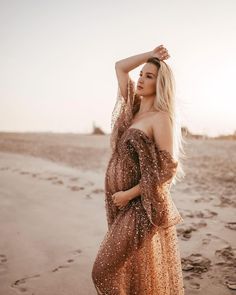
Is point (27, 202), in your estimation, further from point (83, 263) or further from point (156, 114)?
point (156, 114)

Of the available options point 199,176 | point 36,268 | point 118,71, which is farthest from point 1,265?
point 199,176

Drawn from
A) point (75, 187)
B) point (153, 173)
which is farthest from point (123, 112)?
point (75, 187)

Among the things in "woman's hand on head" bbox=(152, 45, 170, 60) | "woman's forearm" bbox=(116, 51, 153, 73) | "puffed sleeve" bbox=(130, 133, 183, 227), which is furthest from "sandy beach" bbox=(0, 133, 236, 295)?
"woman's hand on head" bbox=(152, 45, 170, 60)

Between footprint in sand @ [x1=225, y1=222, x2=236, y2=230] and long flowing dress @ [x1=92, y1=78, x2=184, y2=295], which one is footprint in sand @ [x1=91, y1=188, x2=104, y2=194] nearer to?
footprint in sand @ [x1=225, y1=222, x2=236, y2=230]

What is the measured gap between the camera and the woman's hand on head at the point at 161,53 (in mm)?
2650

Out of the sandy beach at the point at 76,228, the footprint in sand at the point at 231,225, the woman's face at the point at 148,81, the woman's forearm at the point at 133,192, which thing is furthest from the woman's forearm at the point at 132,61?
the footprint in sand at the point at 231,225

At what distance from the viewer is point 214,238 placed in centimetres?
465

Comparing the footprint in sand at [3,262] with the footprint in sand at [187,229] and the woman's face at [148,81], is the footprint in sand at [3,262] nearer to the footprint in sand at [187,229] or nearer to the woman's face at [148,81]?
the footprint in sand at [187,229]

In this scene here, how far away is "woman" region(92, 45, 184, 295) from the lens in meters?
2.48

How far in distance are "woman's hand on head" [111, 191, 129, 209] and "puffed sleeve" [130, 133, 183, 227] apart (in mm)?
132

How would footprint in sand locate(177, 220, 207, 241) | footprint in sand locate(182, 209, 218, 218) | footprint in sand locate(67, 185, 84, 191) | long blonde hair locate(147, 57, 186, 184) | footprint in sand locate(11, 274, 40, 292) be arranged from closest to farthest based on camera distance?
long blonde hair locate(147, 57, 186, 184), footprint in sand locate(11, 274, 40, 292), footprint in sand locate(177, 220, 207, 241), footprint in sand locate(182, 209, 218, 218), footprint in sand locate(67, 185, 84, 191)

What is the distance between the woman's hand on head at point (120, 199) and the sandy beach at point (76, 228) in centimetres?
122

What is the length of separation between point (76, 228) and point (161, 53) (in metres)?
3.22

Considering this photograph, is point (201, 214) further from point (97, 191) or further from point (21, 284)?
point (21, 284)
